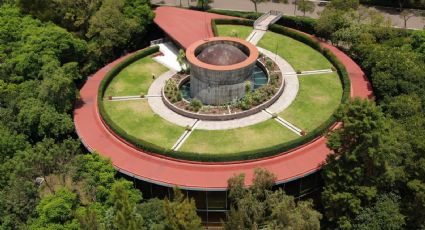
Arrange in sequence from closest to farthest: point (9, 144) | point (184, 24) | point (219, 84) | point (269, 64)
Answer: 1. point (9, 144)
2. point (219, 84)
3. point (269, 64)
4. point (184, 24)

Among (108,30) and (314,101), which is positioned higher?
(108,30)

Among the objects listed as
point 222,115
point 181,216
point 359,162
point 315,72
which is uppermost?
point 315,72

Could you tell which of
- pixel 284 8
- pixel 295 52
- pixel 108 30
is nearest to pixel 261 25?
pixel 295 52

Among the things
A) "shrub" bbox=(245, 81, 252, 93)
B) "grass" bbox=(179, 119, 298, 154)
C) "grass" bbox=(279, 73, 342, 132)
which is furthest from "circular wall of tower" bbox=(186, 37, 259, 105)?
"grass" bbox=(279, 73, 342, 132)

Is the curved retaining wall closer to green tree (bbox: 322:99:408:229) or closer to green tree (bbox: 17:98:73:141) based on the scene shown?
green tree (bbox: 17:98:73:141)

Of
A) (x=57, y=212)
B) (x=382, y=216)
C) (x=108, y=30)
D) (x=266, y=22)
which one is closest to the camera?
(x=57, y=212)

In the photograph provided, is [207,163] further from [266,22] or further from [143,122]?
[266,22]

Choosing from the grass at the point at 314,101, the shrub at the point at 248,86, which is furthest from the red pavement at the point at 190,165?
the shrub at the point at 248,86
